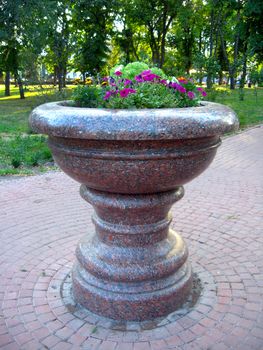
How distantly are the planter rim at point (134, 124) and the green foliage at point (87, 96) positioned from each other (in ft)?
1.74

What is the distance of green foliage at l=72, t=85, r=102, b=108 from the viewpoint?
2.86 meters

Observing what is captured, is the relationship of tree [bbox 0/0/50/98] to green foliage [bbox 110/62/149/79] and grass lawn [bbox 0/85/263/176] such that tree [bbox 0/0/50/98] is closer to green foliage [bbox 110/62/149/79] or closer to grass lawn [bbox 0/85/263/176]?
grass lawn [bbox 0/85/263/176]

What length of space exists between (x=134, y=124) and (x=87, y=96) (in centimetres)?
89

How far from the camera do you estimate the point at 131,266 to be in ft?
9.33

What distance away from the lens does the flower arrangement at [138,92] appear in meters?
2.55

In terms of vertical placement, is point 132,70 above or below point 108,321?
above

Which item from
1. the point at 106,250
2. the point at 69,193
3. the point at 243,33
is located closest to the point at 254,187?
the point at 69,193

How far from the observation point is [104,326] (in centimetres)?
277

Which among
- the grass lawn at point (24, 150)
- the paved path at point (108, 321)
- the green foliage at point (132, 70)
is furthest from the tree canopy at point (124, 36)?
the green foliage at point (132, 70)

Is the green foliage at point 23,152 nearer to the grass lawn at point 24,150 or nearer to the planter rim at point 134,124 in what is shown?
the grass lawn at point 24,150

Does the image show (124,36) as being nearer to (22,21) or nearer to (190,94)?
(22,21)

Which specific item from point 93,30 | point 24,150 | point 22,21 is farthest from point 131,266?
point 93,30

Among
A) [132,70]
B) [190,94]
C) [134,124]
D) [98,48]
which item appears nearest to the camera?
[134,124]

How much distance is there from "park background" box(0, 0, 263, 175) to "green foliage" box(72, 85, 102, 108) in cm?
38
